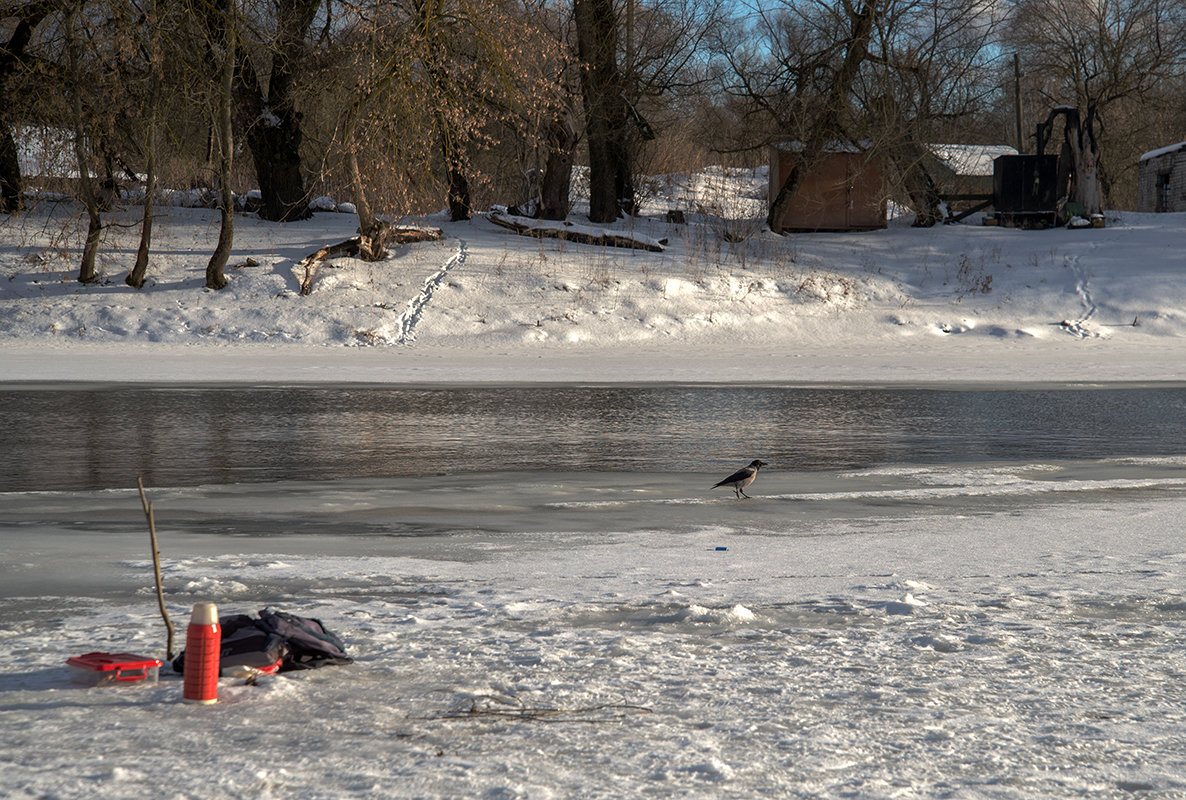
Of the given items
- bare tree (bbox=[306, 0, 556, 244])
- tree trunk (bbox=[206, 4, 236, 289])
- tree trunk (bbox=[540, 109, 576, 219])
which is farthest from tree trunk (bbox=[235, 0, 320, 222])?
tree trunk (bbox=[540, 109, 576, 219])

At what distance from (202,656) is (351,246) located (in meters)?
20.8

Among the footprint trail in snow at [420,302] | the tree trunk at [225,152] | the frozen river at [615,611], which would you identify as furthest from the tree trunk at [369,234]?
the frozen river at [615,611]

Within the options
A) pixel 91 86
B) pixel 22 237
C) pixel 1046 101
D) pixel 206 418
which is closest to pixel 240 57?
pixel 91 86

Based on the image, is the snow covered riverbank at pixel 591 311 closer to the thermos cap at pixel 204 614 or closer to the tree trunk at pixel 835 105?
the tree trunk at pixel 835 105

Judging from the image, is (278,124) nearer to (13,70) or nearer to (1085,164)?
(13,70)

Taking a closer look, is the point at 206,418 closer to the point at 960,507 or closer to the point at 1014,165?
the point at 960,507

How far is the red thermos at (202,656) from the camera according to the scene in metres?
3.65

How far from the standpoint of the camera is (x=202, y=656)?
365 centimetres

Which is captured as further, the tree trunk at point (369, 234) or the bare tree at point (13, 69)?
the tree trunk at point (369, 234)

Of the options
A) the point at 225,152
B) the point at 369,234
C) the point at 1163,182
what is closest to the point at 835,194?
the point at 369,234

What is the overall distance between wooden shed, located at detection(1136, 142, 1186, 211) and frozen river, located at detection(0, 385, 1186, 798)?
111 ft

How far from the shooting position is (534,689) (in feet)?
12.6

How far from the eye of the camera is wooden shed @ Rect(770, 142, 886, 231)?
102 ft

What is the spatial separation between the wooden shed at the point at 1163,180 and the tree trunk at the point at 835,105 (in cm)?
1666
